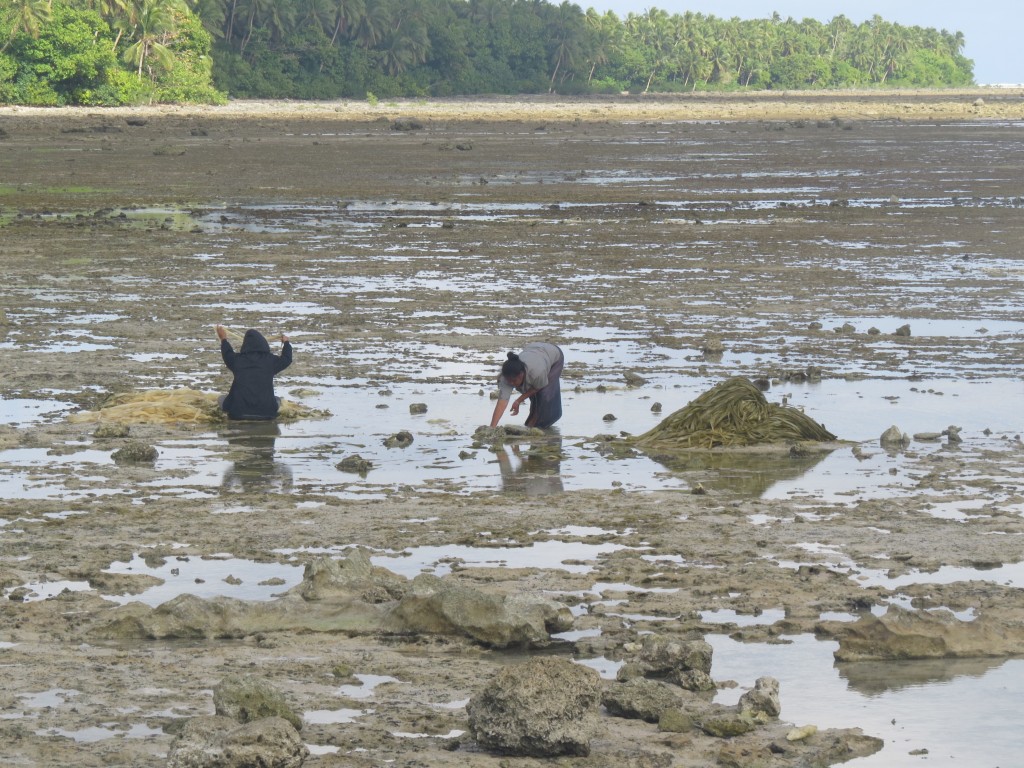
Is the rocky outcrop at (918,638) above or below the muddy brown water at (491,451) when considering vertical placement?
above

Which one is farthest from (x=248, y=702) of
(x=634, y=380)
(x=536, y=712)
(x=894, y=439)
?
(x=634, y=380)

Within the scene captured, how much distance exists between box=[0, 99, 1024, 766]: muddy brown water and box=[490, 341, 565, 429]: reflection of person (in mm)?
278

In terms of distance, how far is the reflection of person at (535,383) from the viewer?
12273 millimetres

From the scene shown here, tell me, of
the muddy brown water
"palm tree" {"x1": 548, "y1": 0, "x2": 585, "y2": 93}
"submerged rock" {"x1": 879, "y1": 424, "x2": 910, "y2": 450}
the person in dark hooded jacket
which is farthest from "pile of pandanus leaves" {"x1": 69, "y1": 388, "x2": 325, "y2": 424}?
"palm tree" {"x1": 548, "y1": 0, "x2": 585, "y2": 93}

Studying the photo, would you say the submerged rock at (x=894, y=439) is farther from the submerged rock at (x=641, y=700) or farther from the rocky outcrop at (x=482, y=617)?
the submerged rock at (x=641, y=700)

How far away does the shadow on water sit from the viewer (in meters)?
10.8

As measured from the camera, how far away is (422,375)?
48.3ft

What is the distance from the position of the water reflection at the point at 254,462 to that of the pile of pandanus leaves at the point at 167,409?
0.26 metres

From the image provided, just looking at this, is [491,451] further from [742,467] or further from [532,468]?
[742,467]

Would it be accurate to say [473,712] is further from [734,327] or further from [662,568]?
[734,327]

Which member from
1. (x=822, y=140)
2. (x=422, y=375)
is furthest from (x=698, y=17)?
(x=422, y=375)

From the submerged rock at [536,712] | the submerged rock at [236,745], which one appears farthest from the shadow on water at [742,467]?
the submerged rock at [236,745]

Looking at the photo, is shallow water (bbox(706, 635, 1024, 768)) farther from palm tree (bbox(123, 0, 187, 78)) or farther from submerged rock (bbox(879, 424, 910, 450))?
palm tree (bbox(123, 0, 187, 78))

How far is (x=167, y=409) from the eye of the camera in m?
12.8
